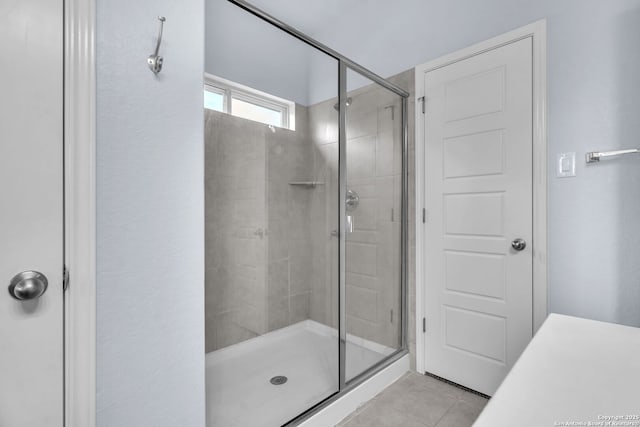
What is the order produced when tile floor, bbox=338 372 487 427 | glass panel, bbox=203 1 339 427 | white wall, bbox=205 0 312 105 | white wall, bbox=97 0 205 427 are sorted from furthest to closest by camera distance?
Answer: tile floor, bbox=338 372 487 427 → glass panel, bbox=203 1 339 427 → white wall, bbox=205 0 312 105 → white wall, bbox=97 0 205 427

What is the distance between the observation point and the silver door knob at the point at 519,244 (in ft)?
5.71

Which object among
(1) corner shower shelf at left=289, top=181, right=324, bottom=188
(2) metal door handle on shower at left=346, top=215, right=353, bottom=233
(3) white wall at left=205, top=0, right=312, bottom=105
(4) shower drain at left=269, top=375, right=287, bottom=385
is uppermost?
(3) white wall at left=205, top=0, right=312, bottom=105

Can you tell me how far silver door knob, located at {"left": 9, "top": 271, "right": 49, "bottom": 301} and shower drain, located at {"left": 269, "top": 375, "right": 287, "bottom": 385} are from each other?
129 cm

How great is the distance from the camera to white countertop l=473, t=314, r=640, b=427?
0.58 meters

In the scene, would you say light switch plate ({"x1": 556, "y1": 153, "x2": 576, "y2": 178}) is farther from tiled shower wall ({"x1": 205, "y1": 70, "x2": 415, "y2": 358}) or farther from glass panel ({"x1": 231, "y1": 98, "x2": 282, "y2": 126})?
glass panel ({"x1": 231, "y1": 98, "x2": 282, "y2": 126})

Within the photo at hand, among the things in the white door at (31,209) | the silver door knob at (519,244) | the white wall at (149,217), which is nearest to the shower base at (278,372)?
the white wall at (149,217)

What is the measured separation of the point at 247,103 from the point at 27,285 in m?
1.24

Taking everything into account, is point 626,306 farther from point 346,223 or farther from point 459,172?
point 346,223

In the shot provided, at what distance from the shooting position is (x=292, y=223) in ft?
6.25

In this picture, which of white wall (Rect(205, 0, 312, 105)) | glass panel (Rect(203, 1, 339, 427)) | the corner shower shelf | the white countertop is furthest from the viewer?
the corner shower shelf

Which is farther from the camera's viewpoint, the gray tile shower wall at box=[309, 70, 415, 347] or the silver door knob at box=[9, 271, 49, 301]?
the gray tile shower wall at box=[309, 70, 415, 347]

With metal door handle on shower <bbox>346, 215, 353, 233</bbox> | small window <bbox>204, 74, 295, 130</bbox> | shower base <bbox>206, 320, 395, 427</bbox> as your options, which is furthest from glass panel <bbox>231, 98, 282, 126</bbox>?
shower base <bbox>206, 320, 395, 427</bbox>

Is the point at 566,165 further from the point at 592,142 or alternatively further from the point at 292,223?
the point at 292,223

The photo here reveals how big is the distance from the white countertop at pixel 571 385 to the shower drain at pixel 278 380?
1.30 metres
